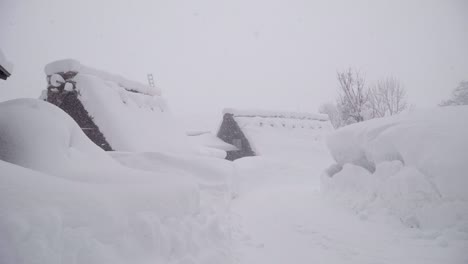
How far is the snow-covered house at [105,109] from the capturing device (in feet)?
22.6

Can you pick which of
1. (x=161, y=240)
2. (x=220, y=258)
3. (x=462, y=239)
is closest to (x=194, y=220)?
(x=220, y=258)

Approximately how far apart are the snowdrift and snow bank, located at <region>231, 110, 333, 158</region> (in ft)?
35.5

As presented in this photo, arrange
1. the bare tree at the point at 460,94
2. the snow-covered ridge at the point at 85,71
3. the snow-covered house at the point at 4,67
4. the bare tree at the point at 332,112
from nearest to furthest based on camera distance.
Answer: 1. the snow-covered house at the point at 4,67
2. the snow-covered ridge at the point at 85,71
3. the bare tree at the point at 460,94
4. the bare tree at the point at 332,112

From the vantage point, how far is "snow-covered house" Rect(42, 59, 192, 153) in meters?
6.88

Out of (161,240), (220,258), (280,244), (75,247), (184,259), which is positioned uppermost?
(75,247)

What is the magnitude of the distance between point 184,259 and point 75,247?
1.08 m

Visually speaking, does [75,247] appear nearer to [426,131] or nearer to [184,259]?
[184,259]

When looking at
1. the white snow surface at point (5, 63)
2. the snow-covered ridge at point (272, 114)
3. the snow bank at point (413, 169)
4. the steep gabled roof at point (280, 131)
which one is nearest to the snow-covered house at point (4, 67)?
the white snow surface at point (5, 63)

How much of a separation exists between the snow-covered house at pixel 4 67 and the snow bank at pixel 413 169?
6.20 meters

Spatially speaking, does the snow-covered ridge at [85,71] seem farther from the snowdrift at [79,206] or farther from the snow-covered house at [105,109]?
the snowdrift at [79,206]

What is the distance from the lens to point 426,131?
12.4 ft

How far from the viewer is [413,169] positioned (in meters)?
3.78

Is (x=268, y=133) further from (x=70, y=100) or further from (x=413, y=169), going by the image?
(x=413, y=169)

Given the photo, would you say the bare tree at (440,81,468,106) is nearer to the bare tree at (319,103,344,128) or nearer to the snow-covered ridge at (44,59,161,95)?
the bare tree at (319,103,344,128)
